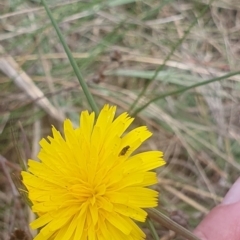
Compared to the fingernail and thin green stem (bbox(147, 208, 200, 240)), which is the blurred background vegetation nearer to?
the fingernail

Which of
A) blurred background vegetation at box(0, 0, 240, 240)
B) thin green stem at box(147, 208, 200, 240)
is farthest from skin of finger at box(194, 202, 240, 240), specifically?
thin green stem at box(147, 208, 200, 240)

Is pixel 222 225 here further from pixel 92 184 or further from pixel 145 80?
pixel 145 80

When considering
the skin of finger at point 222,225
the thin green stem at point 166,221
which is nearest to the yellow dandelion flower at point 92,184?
the thin green stem at point 166,221

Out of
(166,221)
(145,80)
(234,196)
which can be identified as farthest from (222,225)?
(145,80)

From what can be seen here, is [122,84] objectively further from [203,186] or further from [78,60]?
[203,186]

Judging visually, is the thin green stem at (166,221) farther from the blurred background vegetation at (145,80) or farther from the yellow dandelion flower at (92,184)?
the blurred background vegetation at (145,80)

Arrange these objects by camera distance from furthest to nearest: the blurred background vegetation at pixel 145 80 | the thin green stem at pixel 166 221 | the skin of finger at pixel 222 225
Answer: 1. the blurred background vegetation at pixel 145 80
2. the skin of finger at pixel 222 225
3. the thin green stem at pixel 166 221
